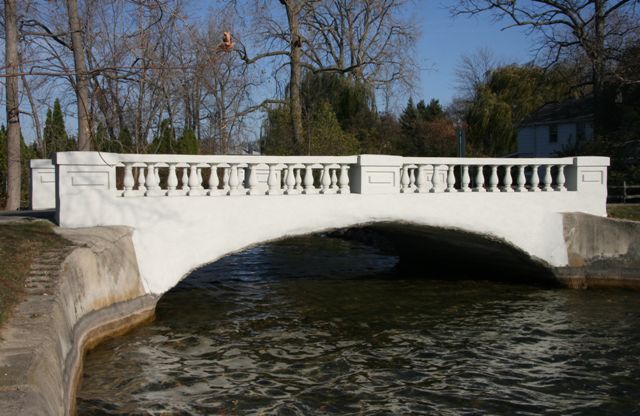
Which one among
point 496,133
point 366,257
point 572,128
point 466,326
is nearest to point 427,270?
point 366,257

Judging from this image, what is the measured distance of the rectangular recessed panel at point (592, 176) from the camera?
493 inches

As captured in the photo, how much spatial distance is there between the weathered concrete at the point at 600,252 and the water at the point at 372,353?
1.61ft

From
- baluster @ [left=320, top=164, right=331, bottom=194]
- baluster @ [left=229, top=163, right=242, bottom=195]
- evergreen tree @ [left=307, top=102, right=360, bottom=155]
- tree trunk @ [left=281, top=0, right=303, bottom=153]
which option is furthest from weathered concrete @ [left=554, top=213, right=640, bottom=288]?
tree trunk @ [left=281, top=0, right=303, bottom=153]

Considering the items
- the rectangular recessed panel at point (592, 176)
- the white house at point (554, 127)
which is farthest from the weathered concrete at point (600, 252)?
the white house at point (554, 127)

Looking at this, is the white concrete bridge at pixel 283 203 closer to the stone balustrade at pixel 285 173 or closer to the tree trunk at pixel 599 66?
the stone balustrade at pixel 285 173

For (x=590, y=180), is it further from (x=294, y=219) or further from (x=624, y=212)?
(x=294, y=219)

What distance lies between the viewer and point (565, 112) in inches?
1389

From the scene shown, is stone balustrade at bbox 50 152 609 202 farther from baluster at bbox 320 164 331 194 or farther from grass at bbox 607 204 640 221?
grass at bbox 607 204 640 221

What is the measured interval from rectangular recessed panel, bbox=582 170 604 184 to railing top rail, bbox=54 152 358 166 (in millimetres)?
5120

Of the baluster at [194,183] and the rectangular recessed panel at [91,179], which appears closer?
the rectangular recessed panel at [91,179]

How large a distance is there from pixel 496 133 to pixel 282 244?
26.1 metres

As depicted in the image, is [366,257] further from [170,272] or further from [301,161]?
[170,272]

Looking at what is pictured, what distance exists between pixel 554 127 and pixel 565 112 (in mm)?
997

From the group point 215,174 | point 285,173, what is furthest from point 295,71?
point 215,174
